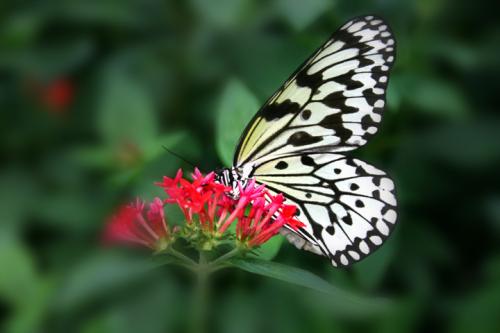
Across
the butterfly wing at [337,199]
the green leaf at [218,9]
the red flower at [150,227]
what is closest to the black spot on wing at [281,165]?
the butterfly wing at [337,199]

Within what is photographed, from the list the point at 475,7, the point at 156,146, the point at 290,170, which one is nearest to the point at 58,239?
the point at 156,146

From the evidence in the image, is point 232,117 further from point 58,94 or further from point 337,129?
point 58,94

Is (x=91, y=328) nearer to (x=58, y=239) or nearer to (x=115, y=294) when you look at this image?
(x=115, y=294)

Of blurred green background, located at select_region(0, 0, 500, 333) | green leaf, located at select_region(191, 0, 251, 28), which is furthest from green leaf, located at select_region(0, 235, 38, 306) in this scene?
green leaf, located at select_region(191, 0, 251, 28)

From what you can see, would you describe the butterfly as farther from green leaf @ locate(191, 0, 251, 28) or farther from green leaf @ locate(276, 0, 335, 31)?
green leaf @ locate(191, 0, 251, 28)

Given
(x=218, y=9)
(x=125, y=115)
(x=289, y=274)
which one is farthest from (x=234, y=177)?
(x=125, y=115)

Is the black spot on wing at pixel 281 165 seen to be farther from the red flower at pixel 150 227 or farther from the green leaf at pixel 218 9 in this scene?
the green leaf at pixel 218 9

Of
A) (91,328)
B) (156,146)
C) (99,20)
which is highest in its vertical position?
(99,20)
